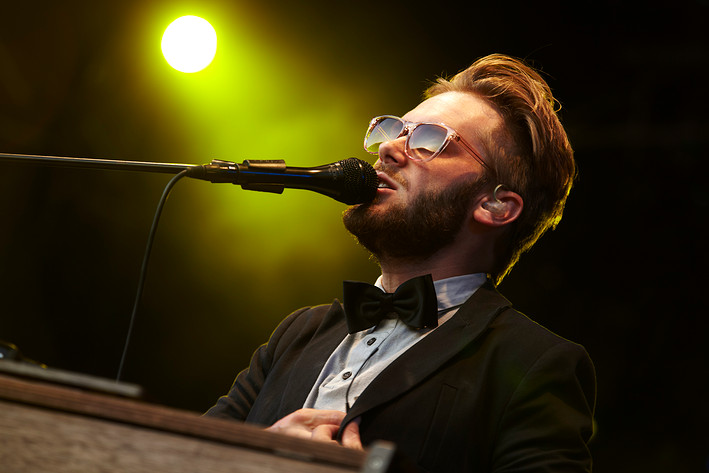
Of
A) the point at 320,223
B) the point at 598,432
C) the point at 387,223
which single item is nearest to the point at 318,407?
the point at 387,223

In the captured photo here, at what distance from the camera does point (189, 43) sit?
3689mm

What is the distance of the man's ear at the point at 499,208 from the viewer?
7.22 ft

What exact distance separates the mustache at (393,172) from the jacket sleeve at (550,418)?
0.72m

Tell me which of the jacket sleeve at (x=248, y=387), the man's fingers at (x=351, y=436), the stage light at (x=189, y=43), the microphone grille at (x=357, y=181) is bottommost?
the jacket sleeve at (x=248, y=387)

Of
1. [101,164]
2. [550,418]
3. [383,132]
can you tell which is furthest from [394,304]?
[101,164]

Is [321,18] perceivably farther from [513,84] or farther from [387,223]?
[387,223]

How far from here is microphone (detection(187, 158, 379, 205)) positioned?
5.27 feet

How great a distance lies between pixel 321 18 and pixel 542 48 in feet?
4.11

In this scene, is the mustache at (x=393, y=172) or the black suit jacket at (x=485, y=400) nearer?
the black suit jacket at (x=485, y=400)

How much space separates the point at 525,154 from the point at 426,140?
14.7 inches

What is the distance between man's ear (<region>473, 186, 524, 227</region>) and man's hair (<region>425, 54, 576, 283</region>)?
4 cm

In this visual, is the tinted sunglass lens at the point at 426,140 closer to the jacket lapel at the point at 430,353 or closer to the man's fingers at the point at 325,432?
the jacket lapel at the point at 430,353

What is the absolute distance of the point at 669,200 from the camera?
3.58 m

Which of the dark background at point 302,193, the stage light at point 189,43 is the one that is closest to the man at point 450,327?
the dark background at point 302,193
